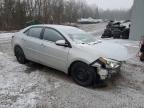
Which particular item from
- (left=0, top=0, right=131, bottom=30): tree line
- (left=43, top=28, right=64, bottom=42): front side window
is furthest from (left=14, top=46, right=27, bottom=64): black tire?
(left=0, top=0, right=131, bottom=30): tree line

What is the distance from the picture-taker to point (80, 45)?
5.93 metres

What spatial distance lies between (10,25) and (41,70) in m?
20.7

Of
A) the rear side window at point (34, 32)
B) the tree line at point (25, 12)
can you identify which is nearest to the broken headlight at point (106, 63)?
the rear side window at point (34, 32)

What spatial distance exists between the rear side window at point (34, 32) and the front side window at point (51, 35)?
332 mm

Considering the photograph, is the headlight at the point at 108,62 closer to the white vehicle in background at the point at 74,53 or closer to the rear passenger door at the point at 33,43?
the white vehicle in background at the point at 74,53

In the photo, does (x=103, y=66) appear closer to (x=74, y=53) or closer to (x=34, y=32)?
(x=74, y=53)

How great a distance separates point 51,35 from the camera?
6633 mm

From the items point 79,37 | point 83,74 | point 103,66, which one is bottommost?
point 83,74

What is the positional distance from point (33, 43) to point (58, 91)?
2264 mm

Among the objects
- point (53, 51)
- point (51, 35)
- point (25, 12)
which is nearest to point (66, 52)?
point (53, 51)

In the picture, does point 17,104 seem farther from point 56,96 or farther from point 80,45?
point 80,45

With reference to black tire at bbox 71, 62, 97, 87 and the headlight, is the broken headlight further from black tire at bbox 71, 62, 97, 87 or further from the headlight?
black tire at bbox 71, 62, 97, 87

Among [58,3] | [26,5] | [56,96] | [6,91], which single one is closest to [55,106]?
[56,96]

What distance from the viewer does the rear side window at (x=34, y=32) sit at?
7.07 meters
